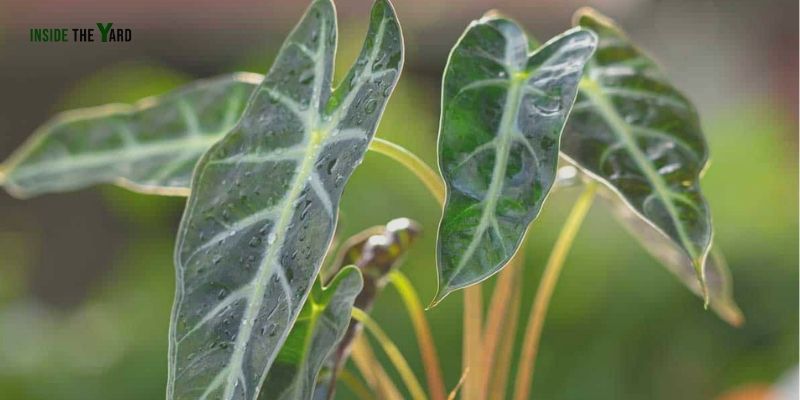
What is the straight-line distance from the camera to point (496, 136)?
581 mm

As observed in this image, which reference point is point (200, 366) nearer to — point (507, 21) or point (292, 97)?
point (292, 97)

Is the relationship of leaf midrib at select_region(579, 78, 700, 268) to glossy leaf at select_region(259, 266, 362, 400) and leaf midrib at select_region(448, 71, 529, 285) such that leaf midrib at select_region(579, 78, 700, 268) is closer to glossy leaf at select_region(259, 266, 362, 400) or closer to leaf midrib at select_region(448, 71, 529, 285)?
leaf midrib at select_region(448, 71, 529, 285)

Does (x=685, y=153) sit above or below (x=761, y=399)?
above

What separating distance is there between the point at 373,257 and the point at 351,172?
0.21 m

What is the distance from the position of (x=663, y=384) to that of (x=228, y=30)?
257 cm

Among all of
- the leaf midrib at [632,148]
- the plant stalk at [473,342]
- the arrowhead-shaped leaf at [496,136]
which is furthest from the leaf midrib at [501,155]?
the plant stalk at [473,342]

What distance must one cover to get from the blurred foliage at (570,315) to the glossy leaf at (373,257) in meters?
1.21

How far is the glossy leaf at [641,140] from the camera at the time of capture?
603mm

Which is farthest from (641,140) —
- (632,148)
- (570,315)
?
(570,315)

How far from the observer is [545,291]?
0.83 m

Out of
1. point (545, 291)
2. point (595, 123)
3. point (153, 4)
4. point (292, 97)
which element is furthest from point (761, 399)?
point (153, 4)

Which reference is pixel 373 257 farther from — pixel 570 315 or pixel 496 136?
pixel 570 315

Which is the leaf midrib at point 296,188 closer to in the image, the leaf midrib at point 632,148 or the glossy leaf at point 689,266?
the leaf midrib at point 632,148

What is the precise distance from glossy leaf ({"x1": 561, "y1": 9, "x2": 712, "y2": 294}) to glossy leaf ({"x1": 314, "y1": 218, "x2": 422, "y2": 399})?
160 mm
